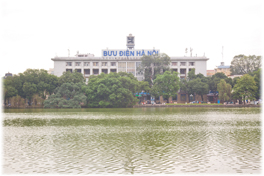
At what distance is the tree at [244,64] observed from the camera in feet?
332

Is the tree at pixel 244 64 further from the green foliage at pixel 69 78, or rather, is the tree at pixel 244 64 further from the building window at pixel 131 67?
the green foliage at pixel 69 78

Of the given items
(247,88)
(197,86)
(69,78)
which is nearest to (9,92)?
(69,78)

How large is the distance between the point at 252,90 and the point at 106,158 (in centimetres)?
6536

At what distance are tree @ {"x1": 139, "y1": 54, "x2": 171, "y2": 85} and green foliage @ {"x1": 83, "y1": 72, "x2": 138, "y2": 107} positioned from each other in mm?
19329

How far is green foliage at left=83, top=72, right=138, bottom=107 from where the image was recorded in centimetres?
7006

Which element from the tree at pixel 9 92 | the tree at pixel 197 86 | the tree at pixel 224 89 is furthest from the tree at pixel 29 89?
the tree at pixel 224 89

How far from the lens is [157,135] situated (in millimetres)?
23109

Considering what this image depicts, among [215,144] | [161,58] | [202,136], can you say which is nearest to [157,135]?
[202,136]

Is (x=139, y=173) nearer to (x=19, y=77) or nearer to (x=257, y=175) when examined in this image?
(x=257, y=175)

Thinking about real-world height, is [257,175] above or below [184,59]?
below

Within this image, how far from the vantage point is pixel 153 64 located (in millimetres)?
93812

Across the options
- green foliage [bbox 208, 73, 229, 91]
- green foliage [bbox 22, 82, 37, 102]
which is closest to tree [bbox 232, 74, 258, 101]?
green foliage [bbox 208, 73, 229, 91]

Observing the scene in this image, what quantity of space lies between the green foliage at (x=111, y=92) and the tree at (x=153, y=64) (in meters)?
19.3

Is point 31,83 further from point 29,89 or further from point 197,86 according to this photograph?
point 197,86
